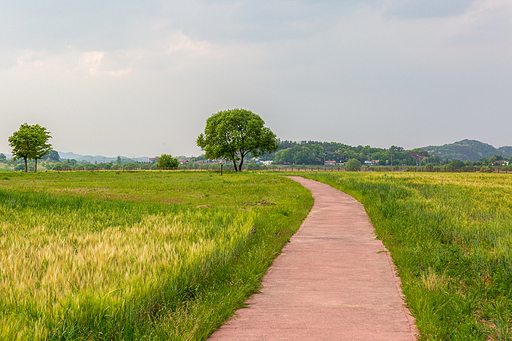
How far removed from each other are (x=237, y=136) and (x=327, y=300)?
78993 millimetres

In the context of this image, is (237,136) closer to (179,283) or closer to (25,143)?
(25,143)

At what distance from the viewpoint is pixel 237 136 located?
277 feet

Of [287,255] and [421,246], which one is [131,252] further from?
[421,246]

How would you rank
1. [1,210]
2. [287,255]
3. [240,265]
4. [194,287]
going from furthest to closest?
[1,210]
[287,255]
[240,265]
[194,287]

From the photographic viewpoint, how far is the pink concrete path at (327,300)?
4895 mm

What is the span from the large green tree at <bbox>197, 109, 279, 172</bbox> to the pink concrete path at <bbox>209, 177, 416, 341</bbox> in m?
74.0

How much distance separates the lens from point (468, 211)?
586 inches

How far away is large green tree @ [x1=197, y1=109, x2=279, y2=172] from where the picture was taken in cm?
8362

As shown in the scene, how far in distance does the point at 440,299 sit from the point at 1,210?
1512 centimetres

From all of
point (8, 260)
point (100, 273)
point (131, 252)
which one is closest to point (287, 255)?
point (131, 252)

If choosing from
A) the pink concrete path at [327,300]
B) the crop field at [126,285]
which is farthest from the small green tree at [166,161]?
the pink concrete path at [327,300]

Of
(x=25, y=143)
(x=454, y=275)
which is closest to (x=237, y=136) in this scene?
(x=25, y=143)

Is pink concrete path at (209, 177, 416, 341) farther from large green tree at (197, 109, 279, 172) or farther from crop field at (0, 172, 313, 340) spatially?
large green tree at (197, 109, 279, 172)

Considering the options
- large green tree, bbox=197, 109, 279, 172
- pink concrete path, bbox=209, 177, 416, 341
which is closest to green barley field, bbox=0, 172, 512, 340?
pink concrete path, bbox=209, 177, 416, 341
